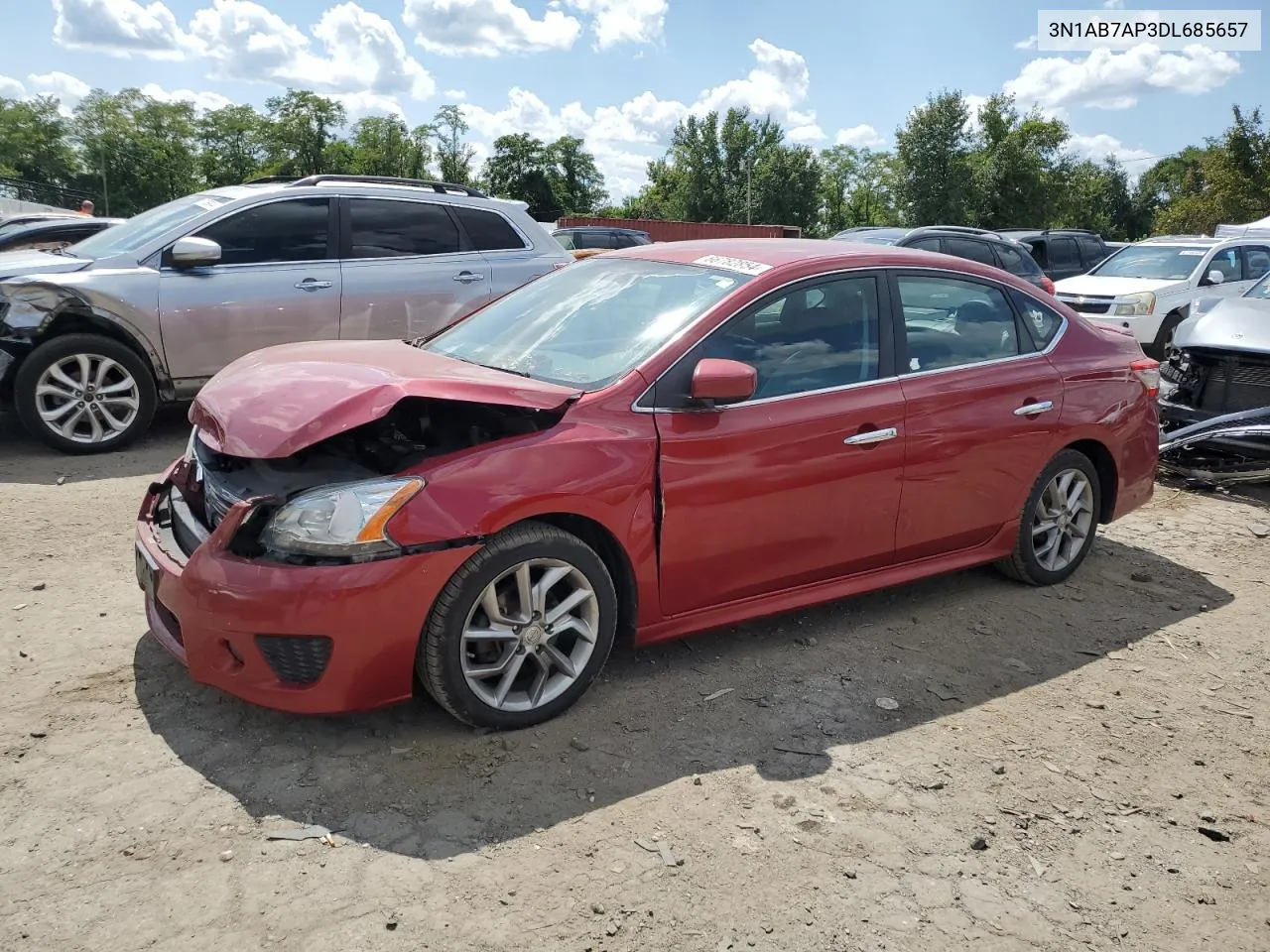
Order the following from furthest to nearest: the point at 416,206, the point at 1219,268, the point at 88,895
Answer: the point at 1219,268
the point at 416,206
the point at 88,895

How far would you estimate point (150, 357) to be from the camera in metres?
7.05

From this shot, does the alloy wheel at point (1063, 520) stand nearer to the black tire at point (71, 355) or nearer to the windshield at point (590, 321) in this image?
the windshield at point (590, 321)

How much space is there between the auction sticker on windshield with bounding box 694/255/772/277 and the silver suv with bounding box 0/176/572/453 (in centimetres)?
239

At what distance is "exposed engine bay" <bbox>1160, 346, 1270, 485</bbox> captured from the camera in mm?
7074

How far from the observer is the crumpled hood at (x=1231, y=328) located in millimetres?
7336

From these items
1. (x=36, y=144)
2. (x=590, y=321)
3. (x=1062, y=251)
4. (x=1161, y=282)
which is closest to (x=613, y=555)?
(x=590, y=321)

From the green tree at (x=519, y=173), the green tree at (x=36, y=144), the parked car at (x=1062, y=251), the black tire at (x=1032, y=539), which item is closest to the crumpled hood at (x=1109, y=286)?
the parked car at (x=1062, y=251)

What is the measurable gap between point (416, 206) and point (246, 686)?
18.0ft

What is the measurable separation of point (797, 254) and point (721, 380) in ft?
3.26

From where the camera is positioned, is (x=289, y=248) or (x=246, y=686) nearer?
(x=246, y=686)

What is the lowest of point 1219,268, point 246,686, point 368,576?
point 246,686

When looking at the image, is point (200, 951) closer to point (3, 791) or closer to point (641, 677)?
point (3, 791)

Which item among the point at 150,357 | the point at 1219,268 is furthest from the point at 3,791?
the point at 1219,268

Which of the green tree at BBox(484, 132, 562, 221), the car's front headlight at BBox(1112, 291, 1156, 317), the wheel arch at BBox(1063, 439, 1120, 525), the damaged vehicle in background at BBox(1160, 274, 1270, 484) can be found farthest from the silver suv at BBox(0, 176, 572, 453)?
the green tree at BBox(484, 132, 562, 221)
